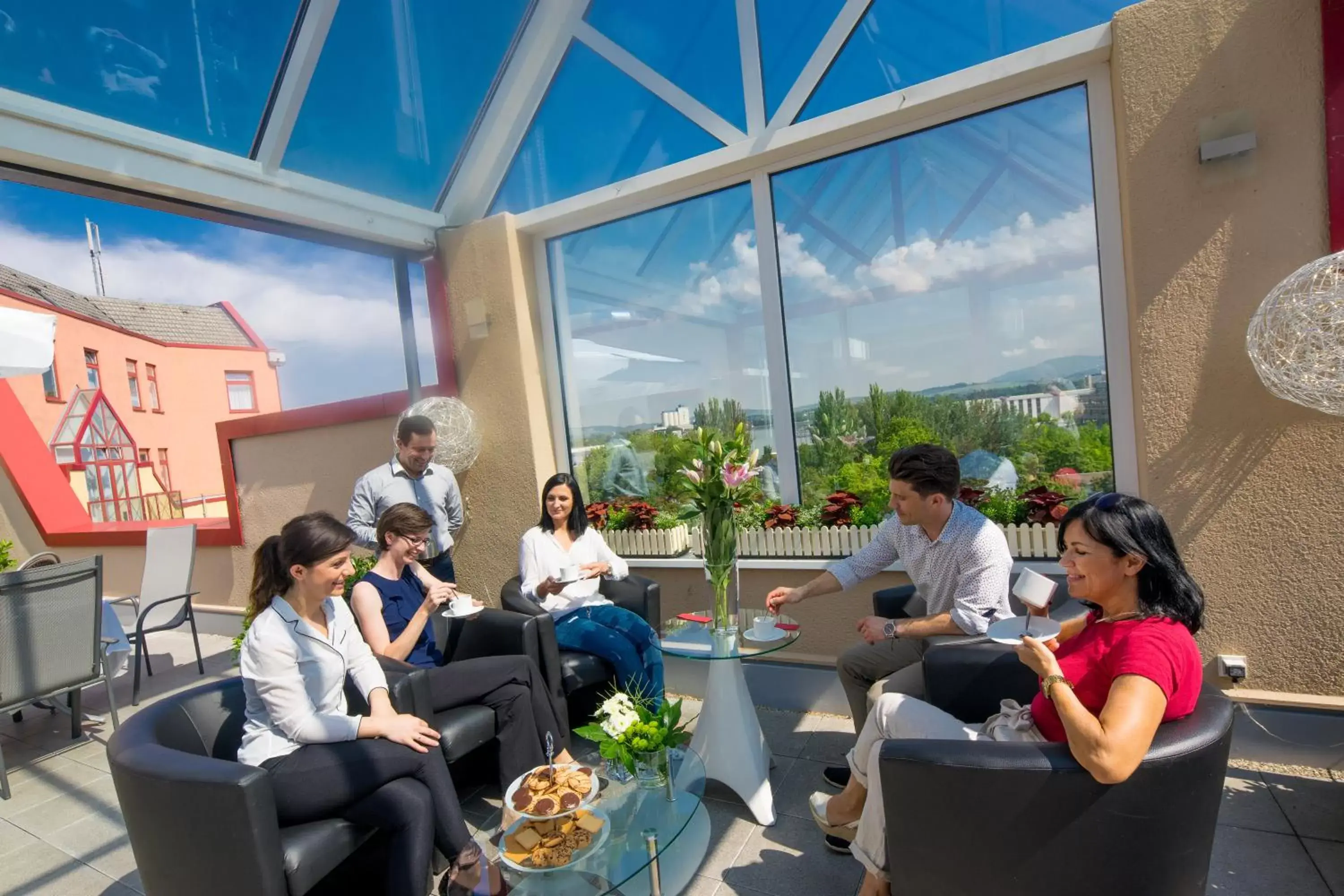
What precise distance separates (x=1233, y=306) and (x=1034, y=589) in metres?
1.75

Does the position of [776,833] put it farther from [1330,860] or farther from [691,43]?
[691,43]

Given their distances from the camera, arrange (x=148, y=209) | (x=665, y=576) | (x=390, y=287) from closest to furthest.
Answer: (x=148, y=209)
(x=665, y=576)
(x=390, y=287)

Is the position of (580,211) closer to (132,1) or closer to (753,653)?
(132,1)

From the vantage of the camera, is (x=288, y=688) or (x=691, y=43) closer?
(x=288, y=688)

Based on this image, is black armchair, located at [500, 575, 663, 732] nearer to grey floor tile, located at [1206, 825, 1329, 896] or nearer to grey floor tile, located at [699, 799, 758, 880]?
grey floor tile, located at [699, 799, 758, 880]

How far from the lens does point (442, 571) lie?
13.0 feet

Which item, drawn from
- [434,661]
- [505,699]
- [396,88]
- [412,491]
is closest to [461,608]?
[505,699]

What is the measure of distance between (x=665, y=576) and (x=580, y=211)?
2226 mm

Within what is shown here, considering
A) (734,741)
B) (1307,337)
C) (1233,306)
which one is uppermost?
(1233,306)

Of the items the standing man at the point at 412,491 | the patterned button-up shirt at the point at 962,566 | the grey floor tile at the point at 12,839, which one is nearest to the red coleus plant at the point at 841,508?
the patterned button-up shirt at the point at 962,566

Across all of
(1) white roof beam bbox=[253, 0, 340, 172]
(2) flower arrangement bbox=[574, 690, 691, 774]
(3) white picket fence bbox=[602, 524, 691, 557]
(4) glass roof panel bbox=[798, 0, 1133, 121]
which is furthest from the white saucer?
(1) white roof beam bbox=[253, 0, 340, 172]

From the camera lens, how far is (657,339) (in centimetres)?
404

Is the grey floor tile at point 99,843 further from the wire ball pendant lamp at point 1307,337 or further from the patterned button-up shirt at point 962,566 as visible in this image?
the wire ball pendant lamp at point 1307,337

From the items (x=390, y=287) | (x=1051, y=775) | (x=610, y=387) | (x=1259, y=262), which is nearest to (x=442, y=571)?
(x=610, y=387)
